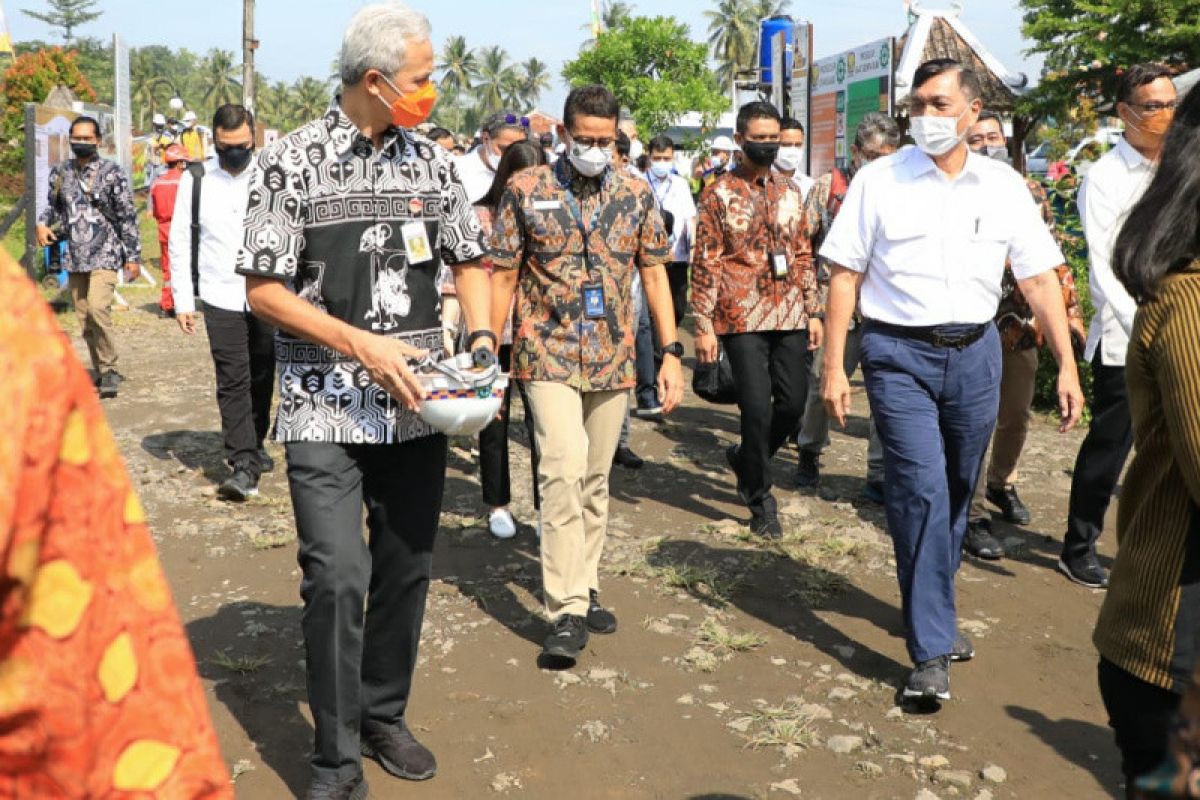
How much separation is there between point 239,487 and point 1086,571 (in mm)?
4591

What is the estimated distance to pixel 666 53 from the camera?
71125mm

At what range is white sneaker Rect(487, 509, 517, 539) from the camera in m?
6.55

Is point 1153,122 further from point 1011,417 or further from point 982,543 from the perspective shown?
point 982,543

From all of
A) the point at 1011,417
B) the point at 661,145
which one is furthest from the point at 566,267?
the point at 661,145

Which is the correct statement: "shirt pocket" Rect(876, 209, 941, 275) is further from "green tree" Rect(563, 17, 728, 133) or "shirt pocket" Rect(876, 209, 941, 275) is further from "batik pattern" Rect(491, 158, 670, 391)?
"green tree" Rect(563, 17, 728, 133)

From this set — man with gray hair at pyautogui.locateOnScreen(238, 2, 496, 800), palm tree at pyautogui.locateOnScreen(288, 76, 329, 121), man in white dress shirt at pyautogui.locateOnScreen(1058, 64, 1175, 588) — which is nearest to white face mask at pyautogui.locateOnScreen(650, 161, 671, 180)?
man in white dress shirt at pyautogui.locateOnScreen(1058, 64, 1175, 588)

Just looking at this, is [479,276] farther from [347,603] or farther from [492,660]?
[492,660]

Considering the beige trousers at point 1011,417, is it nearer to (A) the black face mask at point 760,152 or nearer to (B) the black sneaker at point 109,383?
(A) the black face mask at point 760,152

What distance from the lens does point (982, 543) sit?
6289 mm

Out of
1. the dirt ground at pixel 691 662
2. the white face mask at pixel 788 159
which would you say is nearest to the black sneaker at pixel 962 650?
the dirt ground at pixel 691 662

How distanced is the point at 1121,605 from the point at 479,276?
226 centimetres

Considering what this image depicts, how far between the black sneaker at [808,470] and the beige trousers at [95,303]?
5800 mm

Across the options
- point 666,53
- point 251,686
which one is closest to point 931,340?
point 251,686

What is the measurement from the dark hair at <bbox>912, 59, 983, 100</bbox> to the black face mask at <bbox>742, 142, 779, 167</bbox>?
1.69 meters
